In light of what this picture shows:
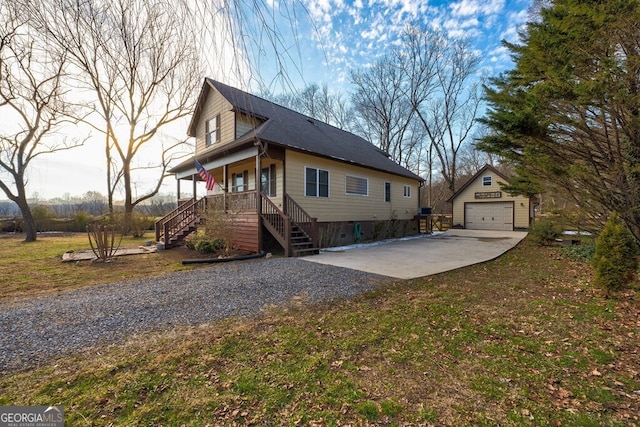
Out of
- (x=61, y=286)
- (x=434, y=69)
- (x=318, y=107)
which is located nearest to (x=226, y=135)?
(x=61, y=286)

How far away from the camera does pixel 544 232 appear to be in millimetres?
11391

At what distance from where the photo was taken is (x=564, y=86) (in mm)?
5164

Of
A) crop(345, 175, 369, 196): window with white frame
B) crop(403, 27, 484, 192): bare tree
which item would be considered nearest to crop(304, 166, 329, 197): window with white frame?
crop(345, 175, 369, 196): window with white frame

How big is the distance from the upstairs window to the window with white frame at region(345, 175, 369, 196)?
6.50 m

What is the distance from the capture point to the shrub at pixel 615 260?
4555 millimetres

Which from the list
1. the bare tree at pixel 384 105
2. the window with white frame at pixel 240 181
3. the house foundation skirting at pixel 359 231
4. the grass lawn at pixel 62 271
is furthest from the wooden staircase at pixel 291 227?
the bare tree at pixel 384 105

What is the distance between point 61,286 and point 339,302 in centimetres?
581

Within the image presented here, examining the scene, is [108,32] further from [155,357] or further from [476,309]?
[476,309]

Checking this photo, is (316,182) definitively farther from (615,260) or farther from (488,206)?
(488,206)

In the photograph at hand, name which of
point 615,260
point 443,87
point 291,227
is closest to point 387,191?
point 291,227

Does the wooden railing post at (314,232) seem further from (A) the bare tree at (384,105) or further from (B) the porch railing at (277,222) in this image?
(A) the bare tree at (384,105)

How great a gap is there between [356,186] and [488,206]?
43.5ft

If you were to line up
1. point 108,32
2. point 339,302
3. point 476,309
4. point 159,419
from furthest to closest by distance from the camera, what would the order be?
point 339,302, point 476,309, point 108,32, point 159,419

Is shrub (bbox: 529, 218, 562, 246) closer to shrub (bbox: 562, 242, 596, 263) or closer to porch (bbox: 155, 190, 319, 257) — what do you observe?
shrub (bbox: 562, 242, 596, 263)
